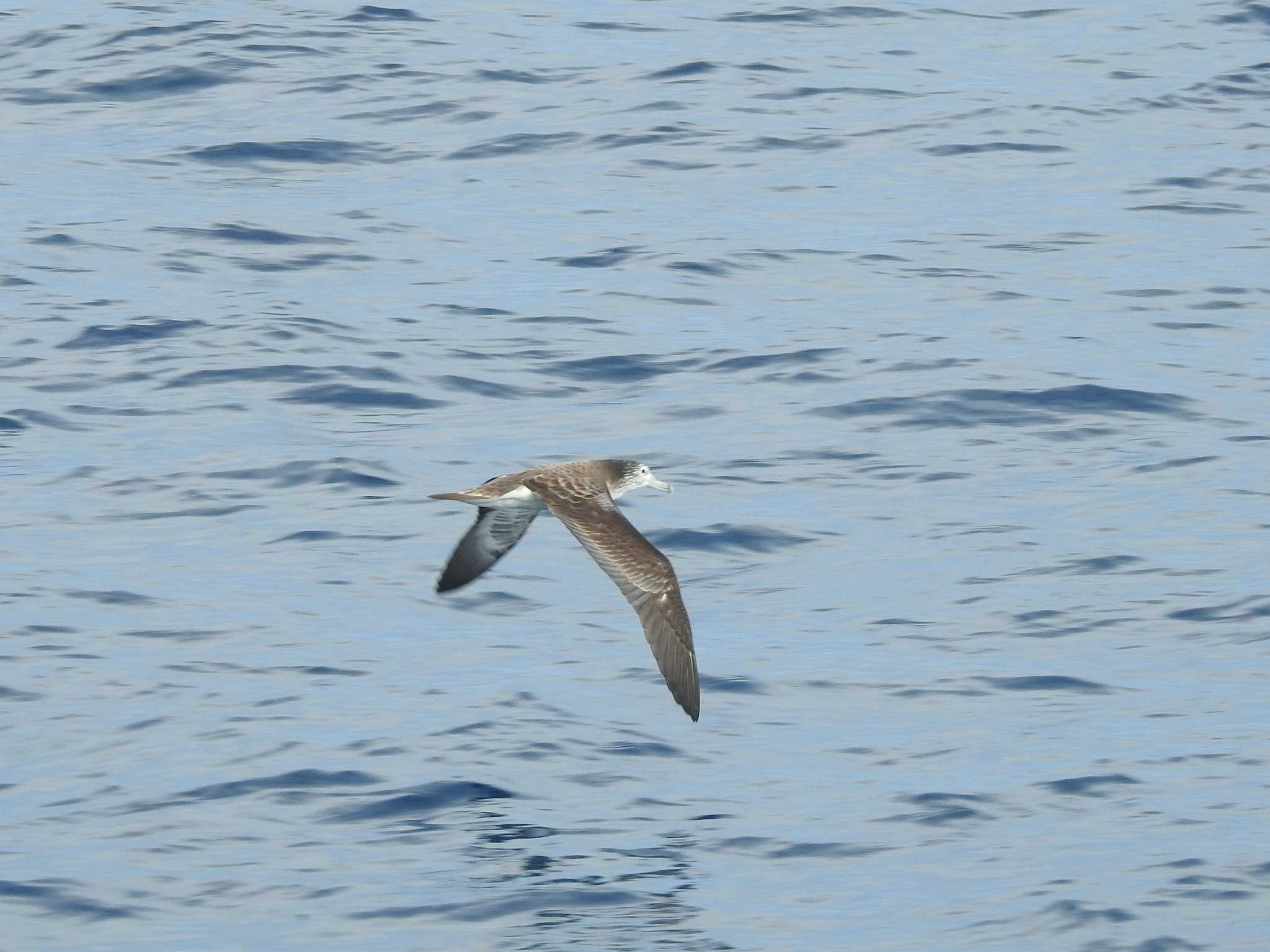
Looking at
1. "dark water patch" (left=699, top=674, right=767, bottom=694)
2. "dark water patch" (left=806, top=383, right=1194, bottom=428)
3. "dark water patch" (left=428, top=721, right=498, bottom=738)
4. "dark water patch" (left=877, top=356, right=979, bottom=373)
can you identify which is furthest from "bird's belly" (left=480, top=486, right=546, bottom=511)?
"dark water patch" (left=877, top=356, right=979, bottom=373)

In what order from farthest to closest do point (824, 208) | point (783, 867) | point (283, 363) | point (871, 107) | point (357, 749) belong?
point (871, 107)
point (824, 208)
point (283, 363)
point (357, 749)
point (783, 867)

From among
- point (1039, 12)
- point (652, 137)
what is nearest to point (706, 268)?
point (652, 137)

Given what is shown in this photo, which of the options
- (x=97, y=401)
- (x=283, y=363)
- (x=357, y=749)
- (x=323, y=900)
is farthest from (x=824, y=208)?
(x=323, y=900)

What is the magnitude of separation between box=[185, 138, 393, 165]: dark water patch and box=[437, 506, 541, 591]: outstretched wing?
8.77 m

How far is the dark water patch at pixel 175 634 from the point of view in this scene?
10.3 m

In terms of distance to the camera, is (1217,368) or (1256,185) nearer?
(1217,368)

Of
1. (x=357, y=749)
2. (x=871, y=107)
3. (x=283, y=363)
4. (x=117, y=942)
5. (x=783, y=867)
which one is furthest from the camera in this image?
(x=871, y=107)

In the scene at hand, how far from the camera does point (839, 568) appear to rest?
37.0 feet

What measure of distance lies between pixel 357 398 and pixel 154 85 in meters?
8.03

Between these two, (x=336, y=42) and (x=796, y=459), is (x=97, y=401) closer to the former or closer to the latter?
(x=796, y=459)

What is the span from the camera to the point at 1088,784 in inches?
352

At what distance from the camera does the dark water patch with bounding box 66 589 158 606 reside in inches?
419

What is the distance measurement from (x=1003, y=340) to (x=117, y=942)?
8.61m

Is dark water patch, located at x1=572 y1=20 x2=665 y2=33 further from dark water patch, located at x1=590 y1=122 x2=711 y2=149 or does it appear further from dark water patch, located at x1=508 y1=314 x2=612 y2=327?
dark water patch, located at x1=508 y1=314 x2=612 y2=327
